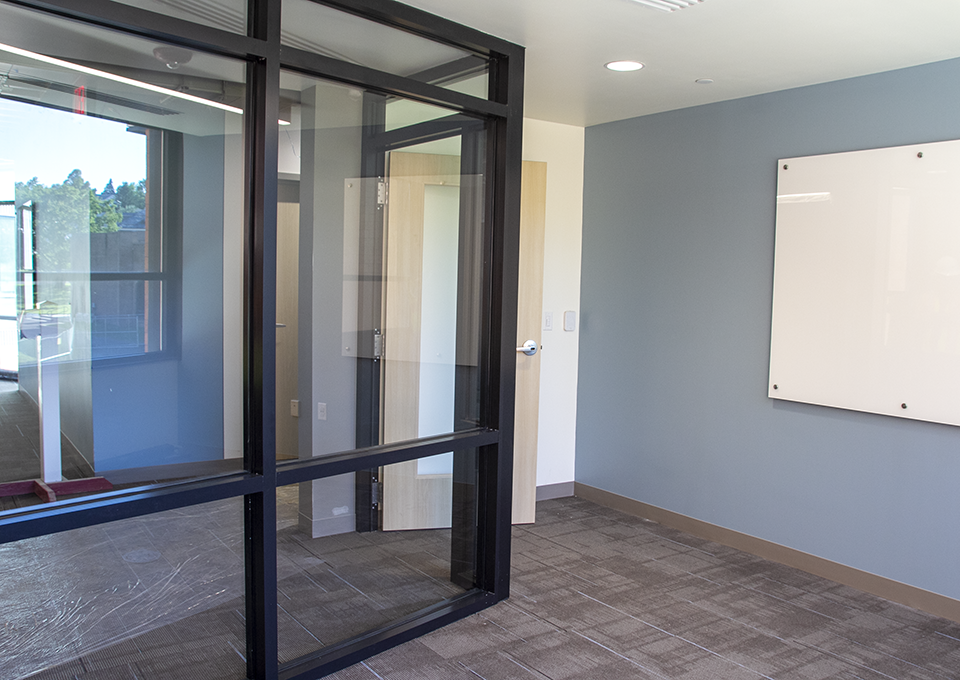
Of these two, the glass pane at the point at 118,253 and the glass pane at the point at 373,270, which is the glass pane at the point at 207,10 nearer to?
the glass pane at the point at 118,253

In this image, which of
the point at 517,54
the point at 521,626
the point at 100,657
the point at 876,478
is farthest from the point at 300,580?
the point at 876,478

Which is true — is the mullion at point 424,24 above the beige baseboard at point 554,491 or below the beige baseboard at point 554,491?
above

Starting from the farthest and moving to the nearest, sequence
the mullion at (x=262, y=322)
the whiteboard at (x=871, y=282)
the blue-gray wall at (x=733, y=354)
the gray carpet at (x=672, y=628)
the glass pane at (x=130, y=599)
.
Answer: the blue-gray wall at (x=733, y=354) → the whiteboard at (x=871, y=282) → the gray carpet at (x=672, y=628) → the mullion at (x=262, y=322) → the glass pane at (x=130, y=599)

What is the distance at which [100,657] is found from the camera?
2.09 m

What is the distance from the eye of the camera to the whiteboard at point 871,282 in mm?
3131

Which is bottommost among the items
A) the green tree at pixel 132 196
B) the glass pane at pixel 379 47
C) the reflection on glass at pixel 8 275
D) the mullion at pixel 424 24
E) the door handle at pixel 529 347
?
the door handle at pixel 529 347

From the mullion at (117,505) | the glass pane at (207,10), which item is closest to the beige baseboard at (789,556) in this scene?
the mullion at (117,505)

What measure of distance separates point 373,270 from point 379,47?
80 cm

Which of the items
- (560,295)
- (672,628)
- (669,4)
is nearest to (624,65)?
(669,4)

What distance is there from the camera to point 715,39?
296 cm

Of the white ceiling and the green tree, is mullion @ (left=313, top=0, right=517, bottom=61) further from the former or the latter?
the green tree

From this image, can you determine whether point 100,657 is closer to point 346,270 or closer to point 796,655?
point 346,270

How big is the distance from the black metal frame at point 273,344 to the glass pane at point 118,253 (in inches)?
2.1

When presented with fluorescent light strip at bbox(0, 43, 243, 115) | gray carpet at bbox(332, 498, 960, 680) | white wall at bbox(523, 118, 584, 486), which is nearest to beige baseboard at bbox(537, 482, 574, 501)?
white wall at bbox(523, 118, 584, 486)
